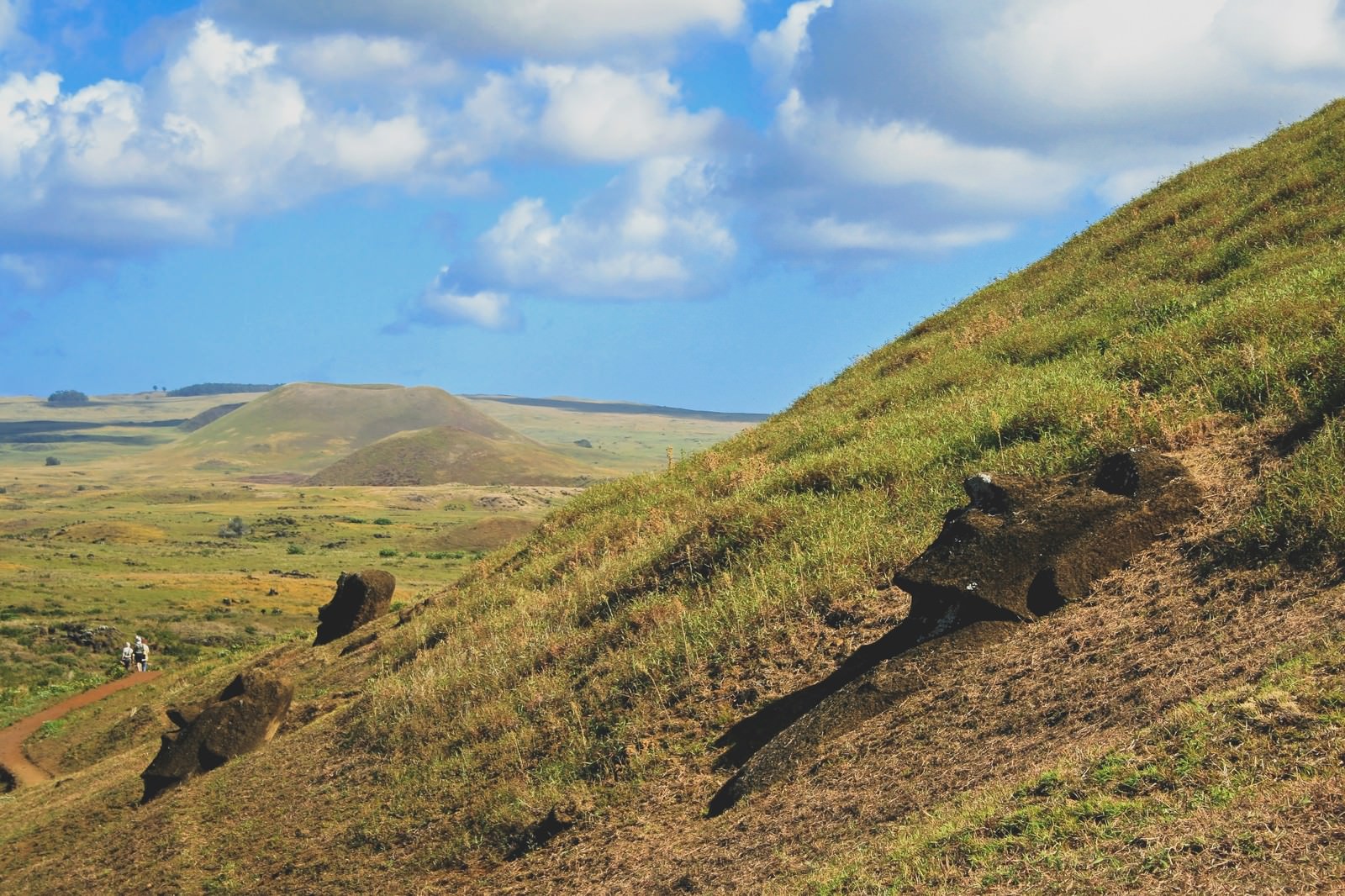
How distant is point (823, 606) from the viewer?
1253 cm

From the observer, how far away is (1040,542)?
10375mm

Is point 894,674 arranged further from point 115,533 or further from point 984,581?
point 115,533

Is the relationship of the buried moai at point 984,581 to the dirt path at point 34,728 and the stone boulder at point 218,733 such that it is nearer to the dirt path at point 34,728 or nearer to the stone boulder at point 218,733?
the stone boulder at point 218,733

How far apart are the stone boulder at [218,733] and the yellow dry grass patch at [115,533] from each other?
115 m

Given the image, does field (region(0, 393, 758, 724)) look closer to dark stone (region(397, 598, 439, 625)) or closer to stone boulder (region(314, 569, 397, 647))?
stone boulder (region(314, 569, 397, 647))

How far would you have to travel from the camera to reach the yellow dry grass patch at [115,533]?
12456 centimetres

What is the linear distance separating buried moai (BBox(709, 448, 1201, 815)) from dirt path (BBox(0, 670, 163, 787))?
23.2m

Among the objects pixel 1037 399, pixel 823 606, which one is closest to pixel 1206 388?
pixel 1037 399

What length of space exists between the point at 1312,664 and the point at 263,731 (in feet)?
56.2

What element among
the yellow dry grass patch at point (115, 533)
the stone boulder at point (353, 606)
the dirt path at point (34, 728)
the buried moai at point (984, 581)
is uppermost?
the buried moai at point (984, 581)

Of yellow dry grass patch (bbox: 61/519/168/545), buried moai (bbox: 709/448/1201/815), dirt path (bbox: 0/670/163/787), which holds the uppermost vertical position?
buried moai (bbox: 709/448/1201/815)

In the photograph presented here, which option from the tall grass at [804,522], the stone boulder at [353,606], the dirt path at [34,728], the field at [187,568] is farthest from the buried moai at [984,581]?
the dirt path at [34,728]

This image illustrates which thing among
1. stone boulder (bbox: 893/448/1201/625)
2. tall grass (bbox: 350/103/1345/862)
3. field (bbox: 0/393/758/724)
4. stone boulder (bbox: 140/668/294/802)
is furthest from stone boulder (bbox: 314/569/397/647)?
stone boulder (bbox: 893/448/1201/625)

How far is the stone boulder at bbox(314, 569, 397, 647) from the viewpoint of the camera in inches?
1097
